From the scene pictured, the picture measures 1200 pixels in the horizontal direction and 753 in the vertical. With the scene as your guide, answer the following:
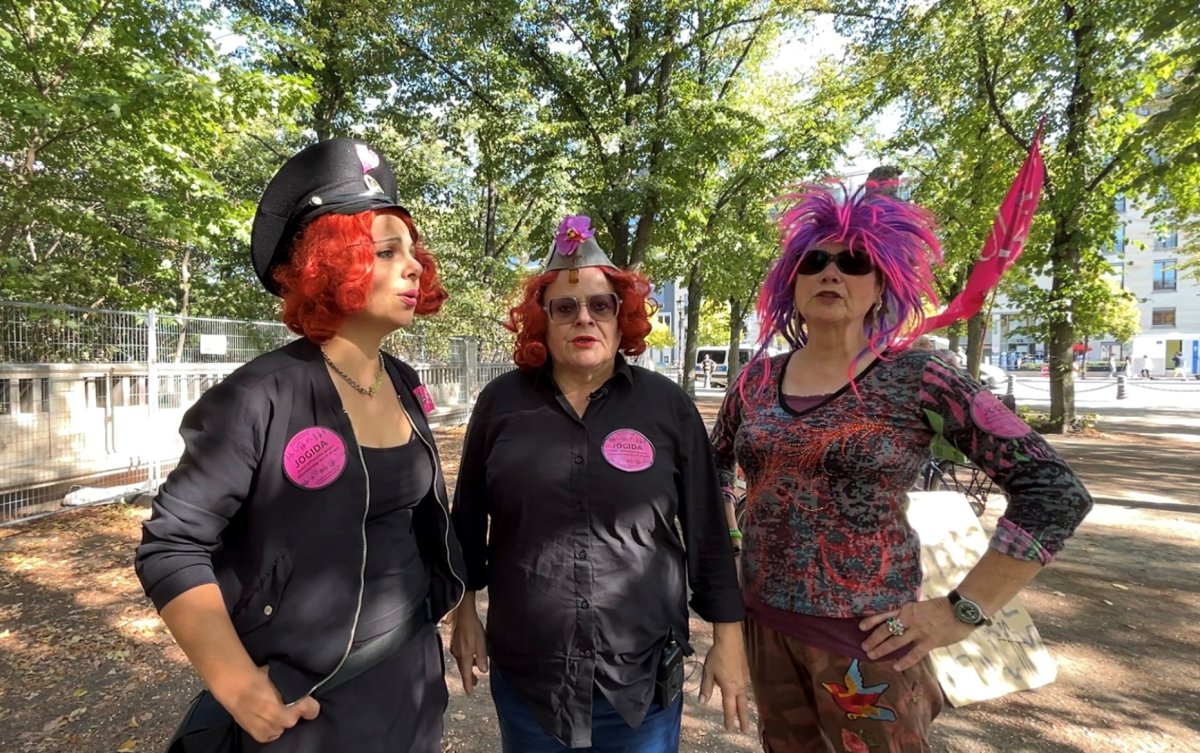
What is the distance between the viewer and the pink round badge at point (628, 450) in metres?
1.67

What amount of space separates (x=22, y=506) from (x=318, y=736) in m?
7.12

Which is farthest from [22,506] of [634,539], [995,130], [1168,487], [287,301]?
[995,130]

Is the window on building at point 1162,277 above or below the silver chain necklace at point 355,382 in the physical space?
above

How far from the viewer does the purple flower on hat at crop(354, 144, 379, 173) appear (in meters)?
1.54

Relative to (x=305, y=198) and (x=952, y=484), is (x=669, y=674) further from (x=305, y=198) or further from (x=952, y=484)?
(x=952, y=484)

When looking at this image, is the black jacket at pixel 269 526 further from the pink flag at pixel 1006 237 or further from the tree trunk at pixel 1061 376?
the tree trunk at pixel 1061 376

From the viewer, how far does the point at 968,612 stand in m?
1.53

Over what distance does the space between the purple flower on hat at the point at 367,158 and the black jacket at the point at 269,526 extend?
19.9 inches

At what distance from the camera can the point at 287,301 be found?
4.78 ft

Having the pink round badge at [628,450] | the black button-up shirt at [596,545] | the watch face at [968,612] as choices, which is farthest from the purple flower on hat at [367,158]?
the watch face at [968,612]

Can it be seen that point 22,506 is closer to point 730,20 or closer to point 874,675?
point 874,675

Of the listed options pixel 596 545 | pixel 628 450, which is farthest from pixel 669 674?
pixel 628 450

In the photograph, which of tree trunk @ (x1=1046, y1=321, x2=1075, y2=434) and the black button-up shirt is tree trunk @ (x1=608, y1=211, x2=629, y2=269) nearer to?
tree trunk @ (x1=1046, y1=321, x2=1075, y2=434)

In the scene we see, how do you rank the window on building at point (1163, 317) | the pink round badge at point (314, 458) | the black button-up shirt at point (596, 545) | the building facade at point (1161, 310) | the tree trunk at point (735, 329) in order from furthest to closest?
the window on building at point (1163, 317)
the building facade at point (1161, 310)
the tree trunk at point (735, 329)
the black button-up shirt at point (596, 545)
the pink round badge at point (314, 458)
